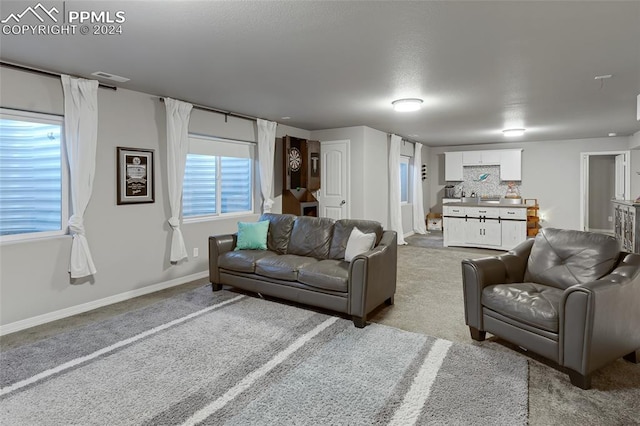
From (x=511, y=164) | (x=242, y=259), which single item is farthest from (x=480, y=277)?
(x=511, y=164)

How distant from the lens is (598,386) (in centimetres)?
234

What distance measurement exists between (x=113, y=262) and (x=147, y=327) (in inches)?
48.0

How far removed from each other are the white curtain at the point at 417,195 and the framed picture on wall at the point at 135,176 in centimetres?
658

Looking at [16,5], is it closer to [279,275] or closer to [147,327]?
[147,327]

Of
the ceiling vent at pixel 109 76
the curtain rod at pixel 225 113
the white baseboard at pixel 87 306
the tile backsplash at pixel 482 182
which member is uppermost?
the curtain rod at pixel 225 113

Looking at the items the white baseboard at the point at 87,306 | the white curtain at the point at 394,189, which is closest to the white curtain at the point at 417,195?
the white curtain at the point at 394,189

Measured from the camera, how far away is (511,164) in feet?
30.0

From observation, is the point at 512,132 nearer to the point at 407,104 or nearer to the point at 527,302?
the point at 407,104

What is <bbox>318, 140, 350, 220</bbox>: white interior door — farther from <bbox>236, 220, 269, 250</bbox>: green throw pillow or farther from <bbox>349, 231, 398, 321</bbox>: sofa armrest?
<bbox>349, 231, 398, 321</bbox>: sofa armrest

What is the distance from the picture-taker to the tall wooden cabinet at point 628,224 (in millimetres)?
5172

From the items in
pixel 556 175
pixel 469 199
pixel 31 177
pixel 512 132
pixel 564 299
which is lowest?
pixel 564 299

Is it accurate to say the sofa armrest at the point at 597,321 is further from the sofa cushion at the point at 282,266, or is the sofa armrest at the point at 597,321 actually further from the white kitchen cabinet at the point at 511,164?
the white kitchen cabinet at the point at 511,164

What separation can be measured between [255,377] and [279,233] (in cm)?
232

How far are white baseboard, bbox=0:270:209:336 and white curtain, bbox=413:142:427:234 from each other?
599 cm
